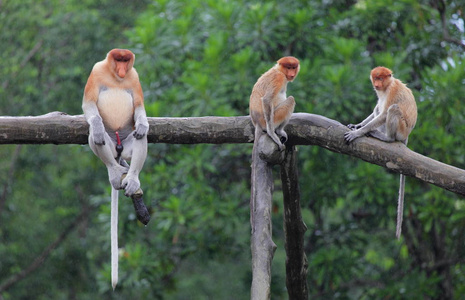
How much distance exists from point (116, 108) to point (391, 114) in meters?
1.67

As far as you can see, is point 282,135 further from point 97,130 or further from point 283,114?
point 97,130

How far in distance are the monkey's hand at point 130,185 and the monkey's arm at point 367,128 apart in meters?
1.22

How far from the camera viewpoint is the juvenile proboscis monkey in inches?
168

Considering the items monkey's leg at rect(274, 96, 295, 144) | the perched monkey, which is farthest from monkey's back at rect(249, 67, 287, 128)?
monkey's leg at rect(274, 96, 295, 144)

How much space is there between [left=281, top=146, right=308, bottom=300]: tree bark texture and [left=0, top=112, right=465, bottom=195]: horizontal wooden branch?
17 centimetres

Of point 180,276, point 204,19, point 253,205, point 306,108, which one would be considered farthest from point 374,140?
point 180,276

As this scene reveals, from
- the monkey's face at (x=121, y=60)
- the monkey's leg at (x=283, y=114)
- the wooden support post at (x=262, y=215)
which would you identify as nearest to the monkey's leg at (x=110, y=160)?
the monkey's face at (x=121, y=60)

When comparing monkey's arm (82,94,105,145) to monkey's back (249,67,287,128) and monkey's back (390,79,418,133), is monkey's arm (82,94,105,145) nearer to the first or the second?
monkey's back (249,67,287,128)

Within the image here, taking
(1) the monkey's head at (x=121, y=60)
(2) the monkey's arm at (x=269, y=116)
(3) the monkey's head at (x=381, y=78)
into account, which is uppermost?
(1) the monkey's head at (x=121, y=60)

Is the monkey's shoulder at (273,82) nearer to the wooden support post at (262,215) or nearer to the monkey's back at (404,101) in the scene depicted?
the wooden support post at (262,215)

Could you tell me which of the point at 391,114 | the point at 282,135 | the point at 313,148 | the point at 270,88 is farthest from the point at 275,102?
the point at 313,148

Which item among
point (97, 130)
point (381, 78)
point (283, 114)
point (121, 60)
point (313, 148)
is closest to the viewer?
point (97, 130)

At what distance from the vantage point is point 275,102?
173 inches

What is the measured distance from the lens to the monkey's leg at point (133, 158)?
11.8ft
